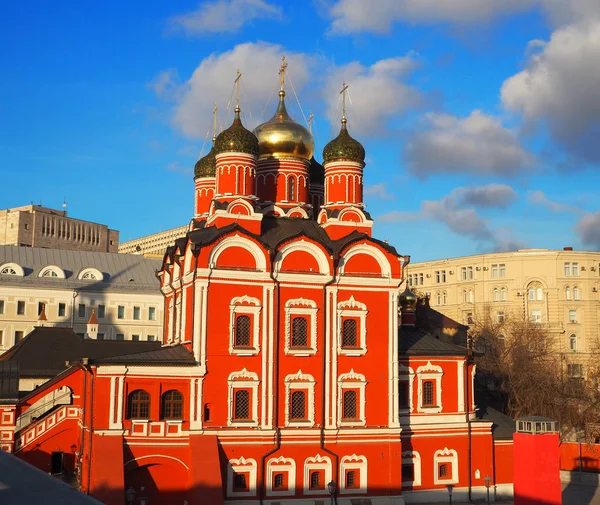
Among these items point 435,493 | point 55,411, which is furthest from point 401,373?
point 55,411

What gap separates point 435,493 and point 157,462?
11.2 metres

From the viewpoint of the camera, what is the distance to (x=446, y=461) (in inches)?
1309

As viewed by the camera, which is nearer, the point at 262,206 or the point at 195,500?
the point at 195,500

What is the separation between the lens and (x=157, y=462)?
2831 cm

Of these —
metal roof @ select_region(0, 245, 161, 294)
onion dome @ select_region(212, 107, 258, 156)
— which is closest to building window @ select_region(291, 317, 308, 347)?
onion dome @ select_region(212, 107, 258, 156)

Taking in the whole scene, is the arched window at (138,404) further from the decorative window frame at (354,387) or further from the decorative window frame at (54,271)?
the decorative window frame at (54,271)

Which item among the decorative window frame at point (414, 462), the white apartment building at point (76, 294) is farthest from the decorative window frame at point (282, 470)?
the white apartment building at point (76, 294)

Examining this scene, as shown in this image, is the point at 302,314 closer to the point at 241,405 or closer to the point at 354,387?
the point at 354,387

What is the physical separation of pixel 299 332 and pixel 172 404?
5.29 meters

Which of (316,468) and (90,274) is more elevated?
(90,274)

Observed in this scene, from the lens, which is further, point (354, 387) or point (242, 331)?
point (354, 387)

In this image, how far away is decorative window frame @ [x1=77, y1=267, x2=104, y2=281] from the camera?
5762 centimetres

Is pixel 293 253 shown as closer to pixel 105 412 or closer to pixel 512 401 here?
pixel 105 412

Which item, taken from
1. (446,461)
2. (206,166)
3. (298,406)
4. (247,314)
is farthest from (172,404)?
(206,166)
